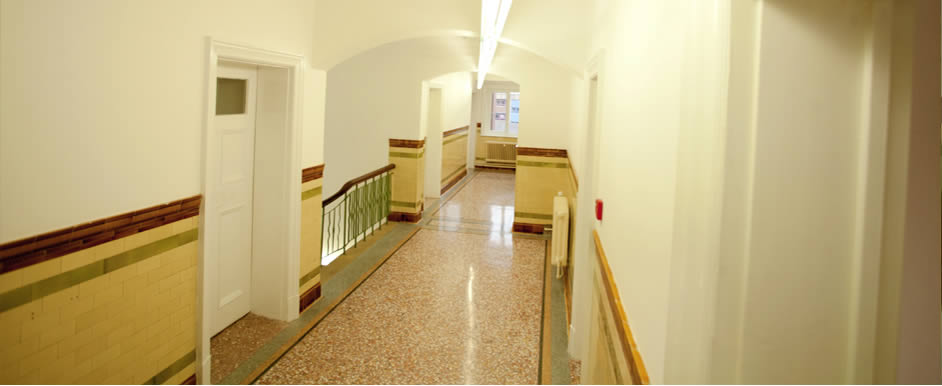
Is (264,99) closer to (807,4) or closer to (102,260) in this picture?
(102,260)

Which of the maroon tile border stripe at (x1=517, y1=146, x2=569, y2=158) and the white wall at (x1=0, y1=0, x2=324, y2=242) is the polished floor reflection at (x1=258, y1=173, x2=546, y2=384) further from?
the maroon tile border stripe at (x1=517, y1=146, x2=569, y2=158)

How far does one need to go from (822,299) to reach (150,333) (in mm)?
3164

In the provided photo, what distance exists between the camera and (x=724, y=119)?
976 mm

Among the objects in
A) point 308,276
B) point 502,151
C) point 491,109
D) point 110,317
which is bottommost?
point 308,276

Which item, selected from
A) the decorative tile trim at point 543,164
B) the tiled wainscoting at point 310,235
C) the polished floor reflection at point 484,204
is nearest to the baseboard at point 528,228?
the polished floor reflection at point 484,204

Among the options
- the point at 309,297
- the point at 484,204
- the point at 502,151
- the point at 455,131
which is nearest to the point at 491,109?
the point at 502,151

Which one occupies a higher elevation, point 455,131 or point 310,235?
point 455,131

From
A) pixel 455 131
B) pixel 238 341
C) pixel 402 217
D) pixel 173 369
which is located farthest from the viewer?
pixel 455 131

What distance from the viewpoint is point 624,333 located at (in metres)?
1.91

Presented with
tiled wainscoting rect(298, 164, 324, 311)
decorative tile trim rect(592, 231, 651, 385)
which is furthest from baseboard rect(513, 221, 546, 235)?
decorative tile trim rect(592, 231, 651, 385)

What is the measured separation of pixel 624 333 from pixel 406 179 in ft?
25.2

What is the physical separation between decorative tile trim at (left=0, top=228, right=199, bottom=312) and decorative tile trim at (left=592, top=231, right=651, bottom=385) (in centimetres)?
219

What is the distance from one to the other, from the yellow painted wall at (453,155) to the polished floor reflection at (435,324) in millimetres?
4134

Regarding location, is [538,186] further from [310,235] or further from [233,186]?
[233,186]
